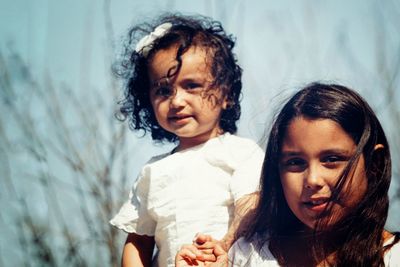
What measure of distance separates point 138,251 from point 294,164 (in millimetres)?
803

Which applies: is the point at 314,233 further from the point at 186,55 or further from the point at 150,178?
the point at 186,55

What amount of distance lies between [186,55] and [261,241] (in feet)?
2.51

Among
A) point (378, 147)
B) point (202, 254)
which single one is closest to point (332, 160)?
point (378, 147)

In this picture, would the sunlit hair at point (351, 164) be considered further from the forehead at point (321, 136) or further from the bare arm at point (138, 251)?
Answer: the bare arm at point (138, 251)

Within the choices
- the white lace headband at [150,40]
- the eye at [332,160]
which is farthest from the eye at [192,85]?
the eye at [332,160]

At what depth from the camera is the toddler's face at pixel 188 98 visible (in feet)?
6.05

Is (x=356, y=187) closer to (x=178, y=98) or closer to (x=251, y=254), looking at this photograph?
(x=251, y=254)

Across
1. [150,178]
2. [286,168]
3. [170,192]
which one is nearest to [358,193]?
[286,168]

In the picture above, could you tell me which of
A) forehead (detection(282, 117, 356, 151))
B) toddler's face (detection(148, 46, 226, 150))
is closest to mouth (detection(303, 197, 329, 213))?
forehead (detection(282, 117, 356, 151))

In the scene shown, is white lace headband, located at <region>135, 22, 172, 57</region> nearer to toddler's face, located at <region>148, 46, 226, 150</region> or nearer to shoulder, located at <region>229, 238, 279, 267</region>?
toddler's face, located at <region>148, 46, 226, 150</region>

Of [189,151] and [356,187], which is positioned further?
[189,151]

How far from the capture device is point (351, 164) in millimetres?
1306

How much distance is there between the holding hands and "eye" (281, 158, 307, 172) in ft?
0.94

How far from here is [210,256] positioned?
139 centimetres
